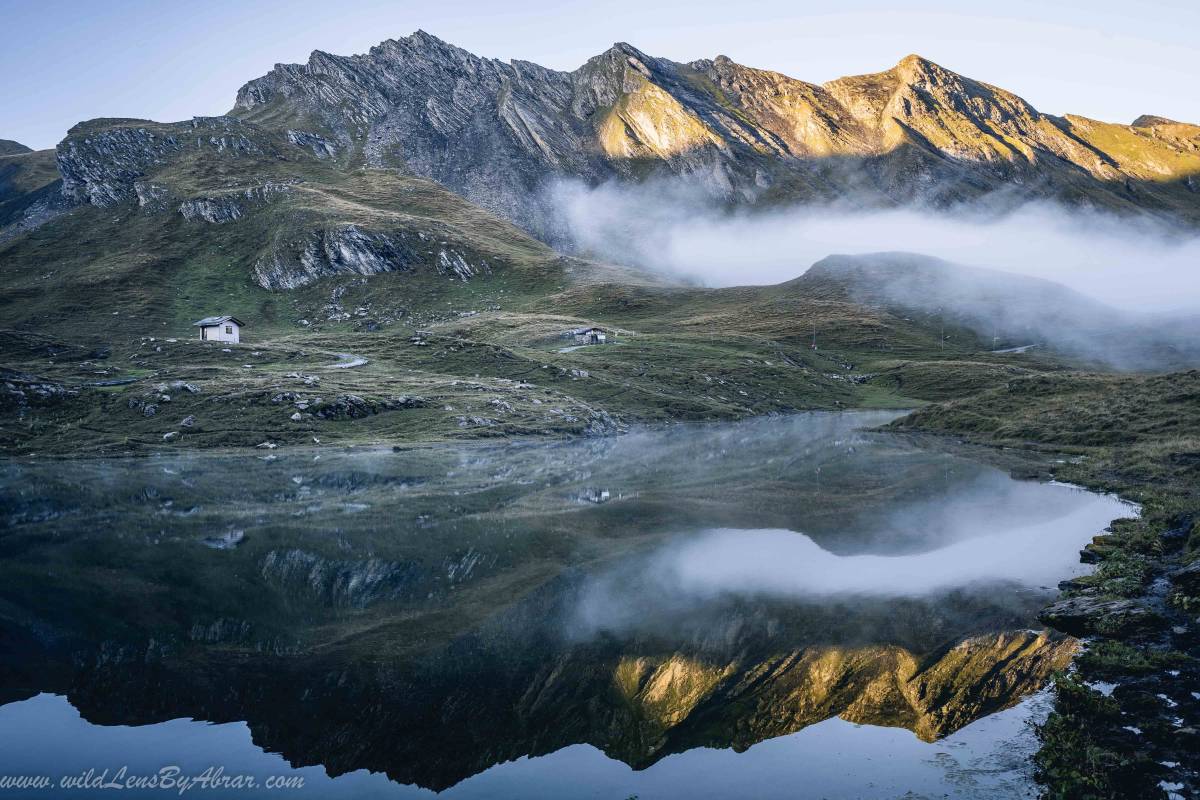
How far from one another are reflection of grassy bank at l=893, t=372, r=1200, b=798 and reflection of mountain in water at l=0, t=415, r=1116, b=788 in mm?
1716

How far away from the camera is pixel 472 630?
24.4 meters

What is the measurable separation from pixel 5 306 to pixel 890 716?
211m

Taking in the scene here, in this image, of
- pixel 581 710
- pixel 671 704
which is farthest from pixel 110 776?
pixel 671 704

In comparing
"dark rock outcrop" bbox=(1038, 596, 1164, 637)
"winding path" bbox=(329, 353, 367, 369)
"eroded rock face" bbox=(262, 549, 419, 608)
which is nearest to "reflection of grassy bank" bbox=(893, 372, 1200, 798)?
"dark rock outcrop" bbox=(1038, 596, 1164, 637)

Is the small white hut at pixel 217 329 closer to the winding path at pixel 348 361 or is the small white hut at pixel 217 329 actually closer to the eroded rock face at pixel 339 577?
the winding path at pixel 348 361

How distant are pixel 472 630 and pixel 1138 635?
2023 cm

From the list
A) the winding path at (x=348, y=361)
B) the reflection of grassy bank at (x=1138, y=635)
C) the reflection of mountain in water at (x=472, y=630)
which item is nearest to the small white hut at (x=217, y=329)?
the winding path at (x=348, y=361)

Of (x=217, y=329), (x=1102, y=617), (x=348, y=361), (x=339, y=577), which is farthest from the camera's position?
(x=217, y=329)

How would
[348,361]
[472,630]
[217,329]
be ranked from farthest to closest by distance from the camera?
1. [217,329]
2. [348,361]
3. [472,630]

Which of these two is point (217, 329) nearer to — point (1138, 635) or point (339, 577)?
point (339, 577)

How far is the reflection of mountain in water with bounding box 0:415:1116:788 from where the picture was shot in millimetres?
17312

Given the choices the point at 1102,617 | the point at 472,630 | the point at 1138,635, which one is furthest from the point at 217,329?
the point at 1138,635

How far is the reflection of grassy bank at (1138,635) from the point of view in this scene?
45.1 feet

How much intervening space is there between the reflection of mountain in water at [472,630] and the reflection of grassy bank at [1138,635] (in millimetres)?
1716
